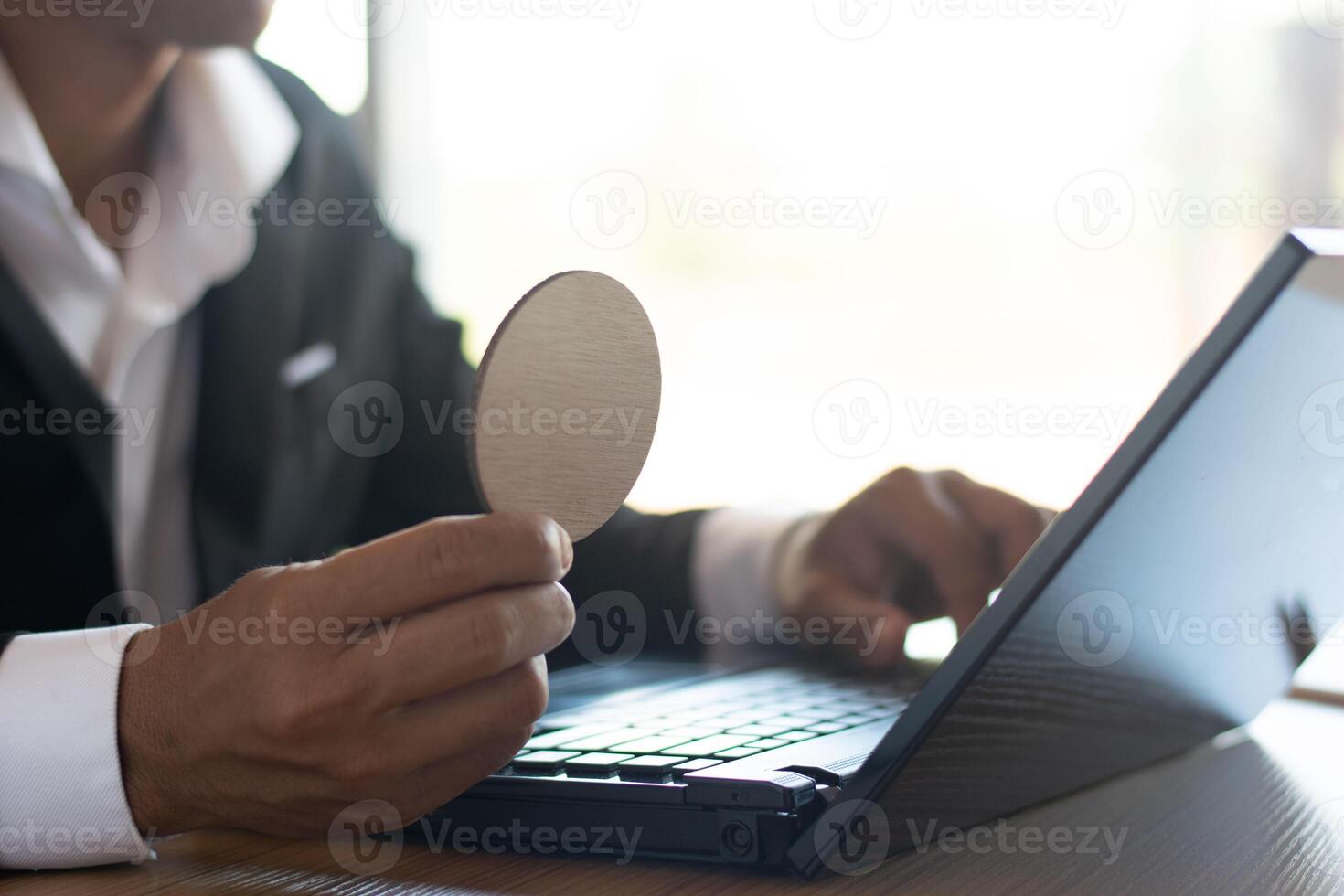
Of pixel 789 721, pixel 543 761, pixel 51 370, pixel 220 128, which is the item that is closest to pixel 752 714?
pixel 789 721

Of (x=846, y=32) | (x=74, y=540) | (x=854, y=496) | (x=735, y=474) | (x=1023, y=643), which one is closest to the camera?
(x=1023, y=643)

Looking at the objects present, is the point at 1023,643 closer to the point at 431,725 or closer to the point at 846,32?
the point at 431,725

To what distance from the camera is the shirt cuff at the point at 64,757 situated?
51 centimetres

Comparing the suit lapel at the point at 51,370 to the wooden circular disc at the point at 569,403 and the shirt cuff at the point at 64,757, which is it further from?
the wooden circular disc at the point at 569,403

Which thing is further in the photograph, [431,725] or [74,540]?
[74,540]

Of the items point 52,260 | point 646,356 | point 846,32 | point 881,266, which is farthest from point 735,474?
point 646,356

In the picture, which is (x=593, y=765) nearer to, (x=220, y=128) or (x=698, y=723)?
(x=698, y=723)

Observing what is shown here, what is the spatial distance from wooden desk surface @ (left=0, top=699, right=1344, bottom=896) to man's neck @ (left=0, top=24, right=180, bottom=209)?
3.33 ft

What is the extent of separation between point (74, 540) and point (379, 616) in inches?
31.2

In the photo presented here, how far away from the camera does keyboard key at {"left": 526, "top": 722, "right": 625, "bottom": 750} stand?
0.56m

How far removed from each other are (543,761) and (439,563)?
0.41 feet

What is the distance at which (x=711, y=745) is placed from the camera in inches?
20.7

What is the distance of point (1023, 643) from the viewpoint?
418mm

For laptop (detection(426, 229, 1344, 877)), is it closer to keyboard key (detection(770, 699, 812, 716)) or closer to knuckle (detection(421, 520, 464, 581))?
keyboard key (detection(770, 699, 812, 716))
